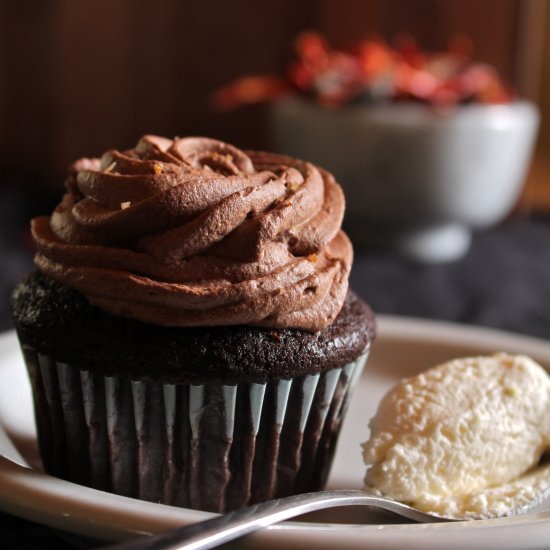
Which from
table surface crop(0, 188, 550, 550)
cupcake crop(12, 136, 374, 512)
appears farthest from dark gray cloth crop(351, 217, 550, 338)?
cupcake crop(12, 136, 374, 512)

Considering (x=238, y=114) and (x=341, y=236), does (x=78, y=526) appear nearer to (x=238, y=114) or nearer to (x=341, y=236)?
(x=341, y=236)

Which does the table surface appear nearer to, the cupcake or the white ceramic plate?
the cupcake

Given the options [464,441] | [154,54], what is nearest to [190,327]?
[464,441]

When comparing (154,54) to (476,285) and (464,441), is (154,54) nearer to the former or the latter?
(476,285)

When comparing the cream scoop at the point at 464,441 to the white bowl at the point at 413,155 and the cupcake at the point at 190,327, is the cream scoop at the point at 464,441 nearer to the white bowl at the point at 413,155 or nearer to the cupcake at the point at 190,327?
the cupcake at the point at 190,327

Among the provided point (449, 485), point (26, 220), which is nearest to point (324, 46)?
point (26, 220)

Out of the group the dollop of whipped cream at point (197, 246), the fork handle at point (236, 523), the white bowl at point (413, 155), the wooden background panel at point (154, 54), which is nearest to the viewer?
the fork handle at point (236, 523)

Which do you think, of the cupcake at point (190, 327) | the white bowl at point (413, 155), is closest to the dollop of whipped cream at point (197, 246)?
the cupcake at point (190, 327)
